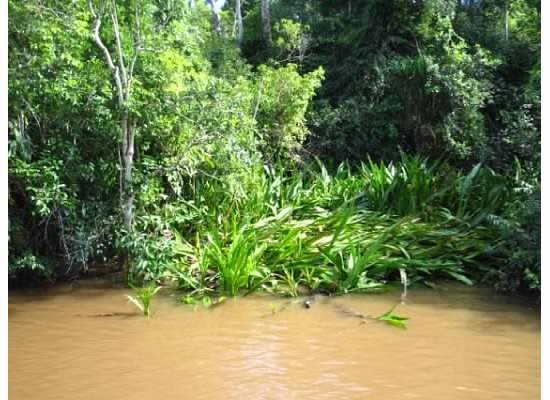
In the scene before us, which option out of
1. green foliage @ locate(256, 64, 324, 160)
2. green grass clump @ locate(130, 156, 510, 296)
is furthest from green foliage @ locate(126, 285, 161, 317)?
green foliage @ locate(256, 64, 324, 160)

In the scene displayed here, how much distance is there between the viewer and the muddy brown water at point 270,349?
157 inches

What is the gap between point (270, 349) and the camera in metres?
4.71

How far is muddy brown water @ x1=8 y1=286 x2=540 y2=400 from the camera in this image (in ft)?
13.1

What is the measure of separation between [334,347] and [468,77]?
675 cm

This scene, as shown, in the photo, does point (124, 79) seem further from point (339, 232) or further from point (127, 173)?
point (339, 232)

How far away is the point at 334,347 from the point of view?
15.6 feet

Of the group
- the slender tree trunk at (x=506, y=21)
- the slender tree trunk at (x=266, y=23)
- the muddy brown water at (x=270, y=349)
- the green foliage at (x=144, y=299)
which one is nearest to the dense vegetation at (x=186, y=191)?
the green foliage at (x=144, y=299)

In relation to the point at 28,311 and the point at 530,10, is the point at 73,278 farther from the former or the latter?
the point at 530,10

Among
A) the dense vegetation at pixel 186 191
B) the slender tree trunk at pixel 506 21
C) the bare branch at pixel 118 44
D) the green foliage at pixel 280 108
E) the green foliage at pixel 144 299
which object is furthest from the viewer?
the slender tree trunk at pixel 506 21

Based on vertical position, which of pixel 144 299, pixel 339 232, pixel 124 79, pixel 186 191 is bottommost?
pixel 144 299

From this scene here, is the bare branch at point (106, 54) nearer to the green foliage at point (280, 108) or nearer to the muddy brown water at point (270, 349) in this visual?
the muddy brown water at point (270, 349)

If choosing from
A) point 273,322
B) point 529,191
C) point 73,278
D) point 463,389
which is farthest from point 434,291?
point 73,278

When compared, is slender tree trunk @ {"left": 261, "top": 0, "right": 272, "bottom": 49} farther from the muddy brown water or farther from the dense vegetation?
the muddy brown water

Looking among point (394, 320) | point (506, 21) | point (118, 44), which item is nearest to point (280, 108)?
point (118, 44)
